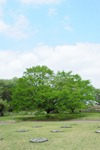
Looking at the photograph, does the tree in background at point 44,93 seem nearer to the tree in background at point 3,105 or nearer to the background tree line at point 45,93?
the background tree line at point 45,93

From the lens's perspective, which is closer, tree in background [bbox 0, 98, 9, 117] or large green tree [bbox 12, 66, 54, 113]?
large green tree [bbox 12, 66, 54, 113]

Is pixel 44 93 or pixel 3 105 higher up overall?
pixel 44 93

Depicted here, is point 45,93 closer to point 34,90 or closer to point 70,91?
point 34,90

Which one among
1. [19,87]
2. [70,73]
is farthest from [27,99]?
[70,73]

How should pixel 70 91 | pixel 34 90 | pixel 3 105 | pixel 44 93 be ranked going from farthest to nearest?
pixel 3 105, pixel 70 91, pixel 34 90, pixel 44 93

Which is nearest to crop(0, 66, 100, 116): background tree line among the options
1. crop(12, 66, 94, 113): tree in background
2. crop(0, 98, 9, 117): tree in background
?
crop(12, 66, 94, 113): tree in background

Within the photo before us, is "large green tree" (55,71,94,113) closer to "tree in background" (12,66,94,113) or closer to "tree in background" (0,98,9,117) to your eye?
"tree in background" (12,66,94,113)

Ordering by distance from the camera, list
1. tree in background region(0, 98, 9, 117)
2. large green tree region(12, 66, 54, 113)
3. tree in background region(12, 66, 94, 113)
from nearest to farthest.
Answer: tree in background region(12, 66, 94, 113) < large green tree region(12, 66, 54, 113) < tree in background region(0, 98, 9, 117)

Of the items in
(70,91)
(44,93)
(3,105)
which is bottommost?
(3,105)

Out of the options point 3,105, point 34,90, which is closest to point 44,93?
point 34,90

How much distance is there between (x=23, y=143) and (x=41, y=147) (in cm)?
140

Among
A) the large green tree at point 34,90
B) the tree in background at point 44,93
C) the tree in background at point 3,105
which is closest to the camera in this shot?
the tree in background at point 44,93

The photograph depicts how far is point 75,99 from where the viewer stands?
23.7 metres

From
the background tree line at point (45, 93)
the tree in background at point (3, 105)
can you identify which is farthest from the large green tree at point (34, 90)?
the tree in background at point (3, 105)
